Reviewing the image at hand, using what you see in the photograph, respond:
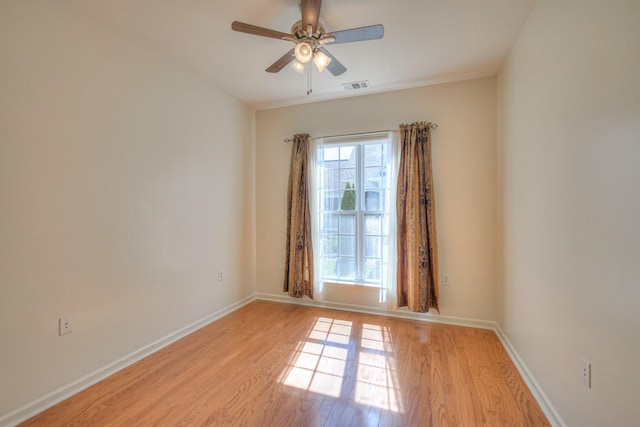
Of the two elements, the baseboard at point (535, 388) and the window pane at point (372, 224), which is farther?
the window pane at point (372, 224)

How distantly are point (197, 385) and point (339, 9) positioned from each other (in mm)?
2795

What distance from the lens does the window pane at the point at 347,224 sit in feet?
11.0

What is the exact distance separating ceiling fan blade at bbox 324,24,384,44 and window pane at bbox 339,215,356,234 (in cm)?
195

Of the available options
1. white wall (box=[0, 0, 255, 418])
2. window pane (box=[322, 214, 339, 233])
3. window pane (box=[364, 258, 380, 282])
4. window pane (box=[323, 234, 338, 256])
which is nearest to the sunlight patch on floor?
window pane (box=[364, 258, 380, 282])

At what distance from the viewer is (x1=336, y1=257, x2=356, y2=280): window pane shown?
335 centimetres

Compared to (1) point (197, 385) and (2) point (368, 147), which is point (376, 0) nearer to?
(2) point (368, 147)

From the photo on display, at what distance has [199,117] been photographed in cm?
287

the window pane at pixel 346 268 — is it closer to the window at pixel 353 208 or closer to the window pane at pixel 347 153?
the window at pixel 353 208

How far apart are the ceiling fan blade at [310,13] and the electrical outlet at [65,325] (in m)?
2.46

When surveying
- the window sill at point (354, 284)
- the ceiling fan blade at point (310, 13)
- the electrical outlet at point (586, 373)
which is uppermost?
the ceiling fan blade at point (310, 13)

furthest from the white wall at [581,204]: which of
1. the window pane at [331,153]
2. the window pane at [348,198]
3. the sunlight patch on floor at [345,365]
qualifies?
the window pane at [331,153]

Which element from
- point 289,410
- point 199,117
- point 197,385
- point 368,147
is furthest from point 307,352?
point 199,117

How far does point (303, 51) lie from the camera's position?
73.4 inches

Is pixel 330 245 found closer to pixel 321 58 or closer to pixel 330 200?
pixel 330 200
